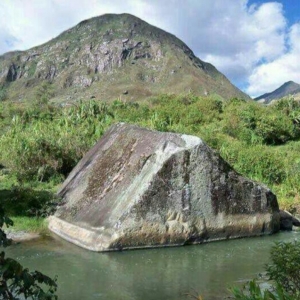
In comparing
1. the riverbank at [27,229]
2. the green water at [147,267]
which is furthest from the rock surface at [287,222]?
the riverbank at [27,229]

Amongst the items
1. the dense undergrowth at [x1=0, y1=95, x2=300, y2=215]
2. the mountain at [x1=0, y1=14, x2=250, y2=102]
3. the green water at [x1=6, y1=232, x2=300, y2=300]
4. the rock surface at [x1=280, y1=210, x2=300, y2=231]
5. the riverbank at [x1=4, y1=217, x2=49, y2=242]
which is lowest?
the green water at [x1=6, y1=232, x2=300, y2=300]

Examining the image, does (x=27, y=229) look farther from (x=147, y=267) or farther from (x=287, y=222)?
(x=287, y=222)

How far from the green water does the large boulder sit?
14.9 inches

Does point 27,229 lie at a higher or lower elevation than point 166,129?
lower

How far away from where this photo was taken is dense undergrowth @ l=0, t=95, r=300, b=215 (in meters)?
20.2

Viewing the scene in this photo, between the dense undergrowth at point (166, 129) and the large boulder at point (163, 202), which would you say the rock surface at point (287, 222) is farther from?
the dense undergrowth at point (166, 129)

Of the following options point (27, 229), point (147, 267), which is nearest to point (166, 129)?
point (27, 229)

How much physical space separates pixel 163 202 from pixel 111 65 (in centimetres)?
15141

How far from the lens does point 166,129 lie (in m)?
28.7

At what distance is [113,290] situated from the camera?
8625mm

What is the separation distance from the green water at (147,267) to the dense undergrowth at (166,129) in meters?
4.47

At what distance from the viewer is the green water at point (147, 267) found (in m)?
8.61

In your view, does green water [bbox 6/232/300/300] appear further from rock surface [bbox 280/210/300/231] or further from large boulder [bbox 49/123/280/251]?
rock surface [bbox 280/210/300/231]

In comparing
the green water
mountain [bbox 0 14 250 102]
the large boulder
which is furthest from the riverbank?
mountain [bbox 0 14 250 102]
